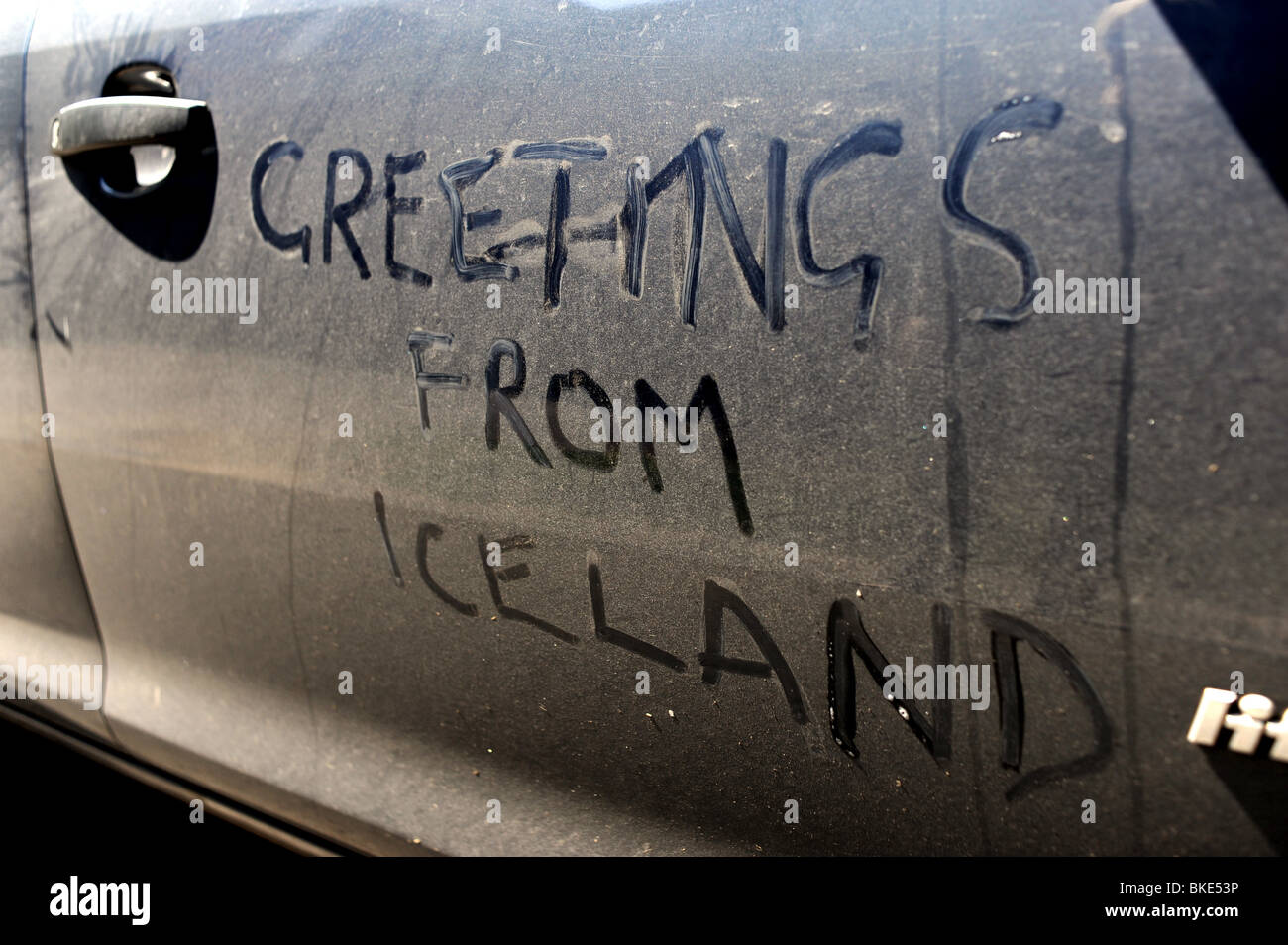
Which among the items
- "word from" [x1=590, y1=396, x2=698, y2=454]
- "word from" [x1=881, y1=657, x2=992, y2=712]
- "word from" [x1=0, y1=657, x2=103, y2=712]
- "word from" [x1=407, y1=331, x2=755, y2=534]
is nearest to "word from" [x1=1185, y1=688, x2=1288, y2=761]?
"word from" [x1=881, y1=657, x2=992, y2=712]

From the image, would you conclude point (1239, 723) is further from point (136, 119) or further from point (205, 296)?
point (136, 119)

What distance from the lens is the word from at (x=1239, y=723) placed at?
89 centimetres

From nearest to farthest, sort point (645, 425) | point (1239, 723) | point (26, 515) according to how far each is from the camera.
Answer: point (1239, 723) → point (645, 425) → point (26, 515)

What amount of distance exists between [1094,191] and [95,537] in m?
1.87

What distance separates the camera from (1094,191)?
3.11 feet

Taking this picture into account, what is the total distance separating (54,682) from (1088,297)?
7.01 ft

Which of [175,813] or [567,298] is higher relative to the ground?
[567,298]

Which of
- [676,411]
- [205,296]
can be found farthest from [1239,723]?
[205,296]

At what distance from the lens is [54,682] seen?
1945 millimetres

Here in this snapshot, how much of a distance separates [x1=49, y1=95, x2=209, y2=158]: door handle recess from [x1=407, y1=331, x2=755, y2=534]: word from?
67 cm
